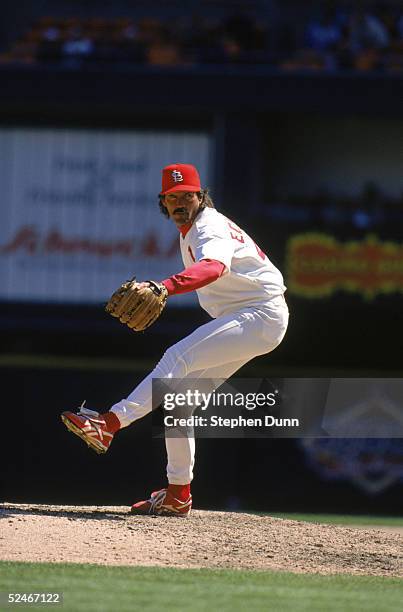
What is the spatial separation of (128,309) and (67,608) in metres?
1.78

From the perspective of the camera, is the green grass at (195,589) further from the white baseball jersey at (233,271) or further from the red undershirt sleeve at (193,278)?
the white baseball jersey at (233,271)

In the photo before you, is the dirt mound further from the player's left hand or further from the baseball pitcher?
the player's left hand

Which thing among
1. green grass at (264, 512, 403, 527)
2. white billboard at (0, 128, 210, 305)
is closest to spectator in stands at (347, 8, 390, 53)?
white billboard at (0, 128, 210, 305)

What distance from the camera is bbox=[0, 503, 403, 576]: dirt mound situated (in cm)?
607

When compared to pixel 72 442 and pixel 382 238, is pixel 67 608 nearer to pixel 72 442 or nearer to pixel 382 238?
pixel 72 442

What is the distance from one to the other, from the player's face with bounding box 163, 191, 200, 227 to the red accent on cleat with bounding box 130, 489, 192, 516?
1680 mm

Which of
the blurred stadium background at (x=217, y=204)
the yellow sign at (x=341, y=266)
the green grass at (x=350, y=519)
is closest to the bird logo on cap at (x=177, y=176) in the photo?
the green grass at (x=350, y=519)

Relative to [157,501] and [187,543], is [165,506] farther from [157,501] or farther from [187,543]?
[187,543]

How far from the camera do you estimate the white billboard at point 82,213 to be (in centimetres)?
1548

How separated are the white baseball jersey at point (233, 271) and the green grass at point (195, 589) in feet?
5.19

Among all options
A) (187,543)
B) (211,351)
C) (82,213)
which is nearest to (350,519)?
(82,213)

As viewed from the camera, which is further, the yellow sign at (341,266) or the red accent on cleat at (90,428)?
the yellow sign at (341,266)

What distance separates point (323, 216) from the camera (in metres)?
14.9

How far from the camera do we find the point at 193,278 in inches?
236
